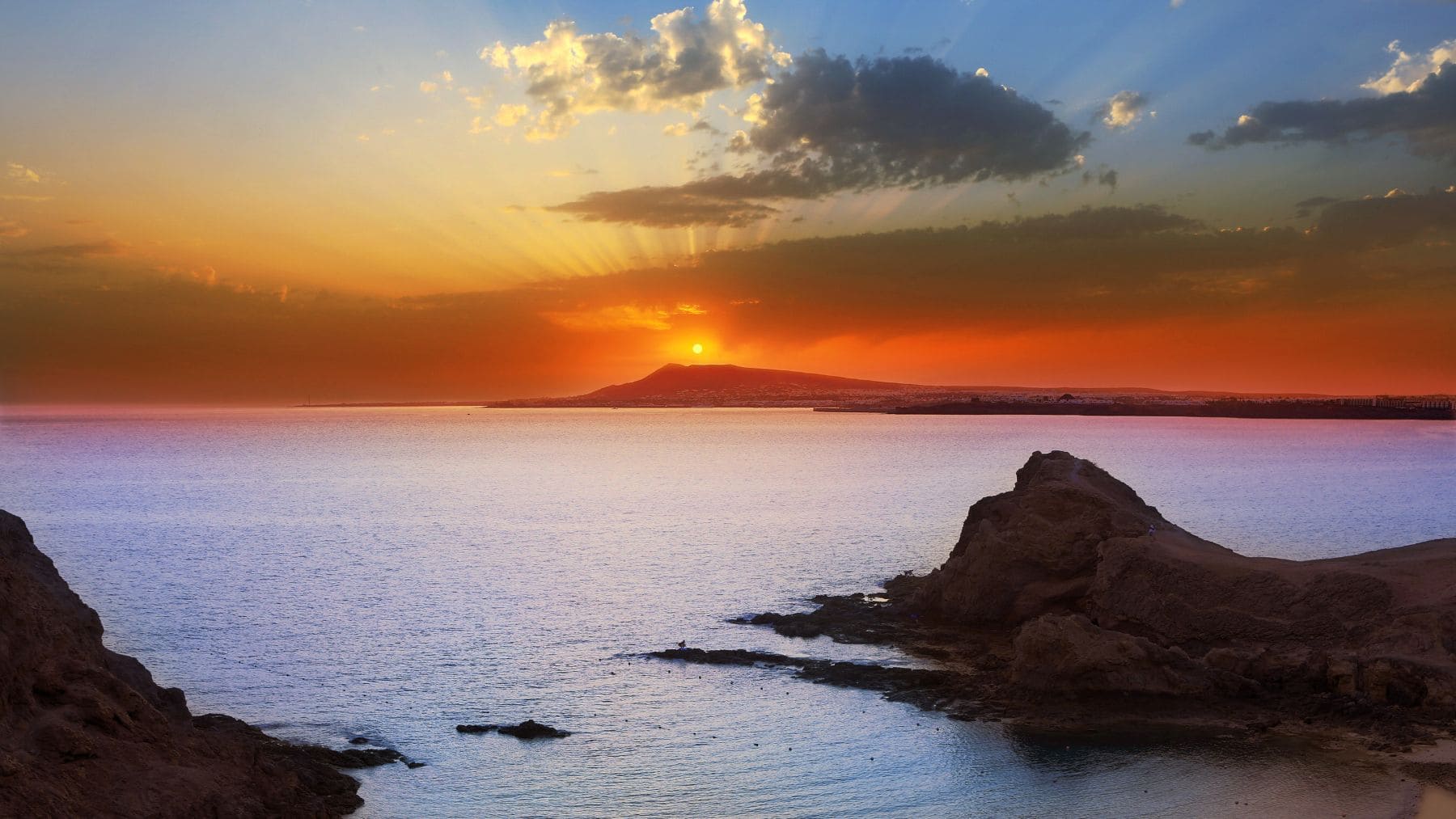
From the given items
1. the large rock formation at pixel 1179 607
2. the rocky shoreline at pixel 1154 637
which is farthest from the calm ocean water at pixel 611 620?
the large rock formation at pixel 1179 607

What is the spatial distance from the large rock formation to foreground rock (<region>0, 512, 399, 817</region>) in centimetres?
1397

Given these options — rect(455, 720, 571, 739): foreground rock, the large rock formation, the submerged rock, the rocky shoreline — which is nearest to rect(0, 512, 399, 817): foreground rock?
rect(455, 720, 571, 739): foreground rock

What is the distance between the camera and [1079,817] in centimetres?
1492

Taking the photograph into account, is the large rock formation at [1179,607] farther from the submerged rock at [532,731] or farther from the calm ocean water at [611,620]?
the submerged rock at [532,731]

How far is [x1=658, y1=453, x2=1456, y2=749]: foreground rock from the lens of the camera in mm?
18359

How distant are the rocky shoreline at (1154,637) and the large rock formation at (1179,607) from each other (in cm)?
3

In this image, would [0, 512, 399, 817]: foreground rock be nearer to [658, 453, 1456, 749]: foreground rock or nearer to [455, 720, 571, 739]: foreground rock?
[455, 720, 571, 739]: foreground rock

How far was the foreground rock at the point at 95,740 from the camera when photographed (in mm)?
10805

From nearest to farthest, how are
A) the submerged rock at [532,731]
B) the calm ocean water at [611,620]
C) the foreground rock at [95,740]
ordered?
the foreground rock at [95,740] → the calm ocean water at [611,620] → the submerged rock at [532,731]

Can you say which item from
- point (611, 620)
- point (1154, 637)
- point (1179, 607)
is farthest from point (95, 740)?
point (1179, 607)

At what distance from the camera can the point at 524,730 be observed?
734 inches

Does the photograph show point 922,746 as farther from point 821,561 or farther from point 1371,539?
point 1371,539

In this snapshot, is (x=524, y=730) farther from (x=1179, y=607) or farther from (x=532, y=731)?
(x=1179, y=607)

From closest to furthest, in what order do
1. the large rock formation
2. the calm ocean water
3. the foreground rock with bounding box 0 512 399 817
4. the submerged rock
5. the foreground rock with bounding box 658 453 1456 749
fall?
the foreground rock with bounding box 0 512 399 817, the calm ocean water, the foreground rock with bounding box 658 453 1456 749, the submerged rock, the large rock formation
